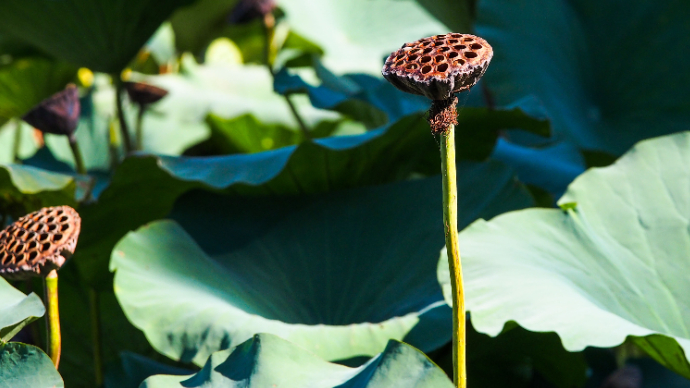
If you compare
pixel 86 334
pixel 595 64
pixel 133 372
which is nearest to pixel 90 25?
pixel 86 334

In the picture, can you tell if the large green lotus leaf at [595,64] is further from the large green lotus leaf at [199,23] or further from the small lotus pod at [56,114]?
the large green lotus leaf at [199,23]

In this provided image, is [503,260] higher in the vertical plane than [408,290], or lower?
higher

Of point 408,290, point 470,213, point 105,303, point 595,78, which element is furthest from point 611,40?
point 105,303

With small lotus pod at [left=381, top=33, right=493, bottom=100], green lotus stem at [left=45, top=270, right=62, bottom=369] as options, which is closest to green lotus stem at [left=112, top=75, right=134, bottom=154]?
green lotus stem at [left=45, top=270, right=62, bottom=369]

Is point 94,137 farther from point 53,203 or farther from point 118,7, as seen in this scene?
point 53,203

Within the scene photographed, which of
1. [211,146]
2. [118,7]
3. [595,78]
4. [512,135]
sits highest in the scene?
[118,7]

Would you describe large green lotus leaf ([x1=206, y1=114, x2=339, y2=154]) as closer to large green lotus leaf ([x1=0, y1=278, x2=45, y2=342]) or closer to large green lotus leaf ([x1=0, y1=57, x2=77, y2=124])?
large green lotus leaf ([x1=0, y1=57, x2=77, y2=124])

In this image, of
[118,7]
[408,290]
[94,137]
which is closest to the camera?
[408,290]
